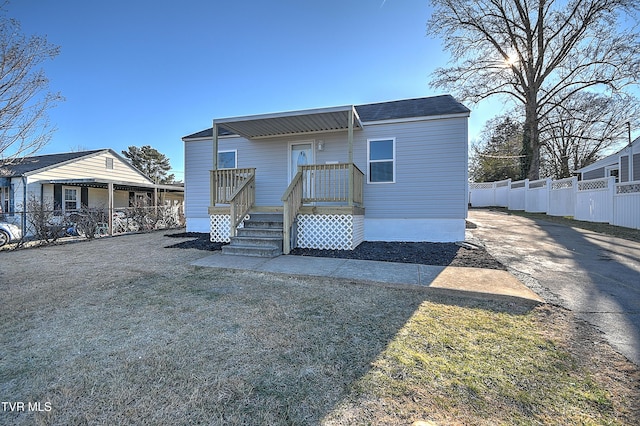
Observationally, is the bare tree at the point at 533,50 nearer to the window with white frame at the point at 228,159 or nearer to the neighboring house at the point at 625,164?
the neighboring house at the point at 625,164

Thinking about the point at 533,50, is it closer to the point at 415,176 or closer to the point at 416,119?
the point at 416,119

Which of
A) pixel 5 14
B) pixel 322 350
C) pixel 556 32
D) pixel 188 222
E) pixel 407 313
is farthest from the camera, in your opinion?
Result: pixel 556 32

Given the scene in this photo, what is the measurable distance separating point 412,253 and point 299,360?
4821 mm

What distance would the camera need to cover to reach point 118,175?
18234 millimetres

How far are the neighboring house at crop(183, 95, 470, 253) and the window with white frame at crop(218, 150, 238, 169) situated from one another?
896mm

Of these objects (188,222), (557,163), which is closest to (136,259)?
(188,222)

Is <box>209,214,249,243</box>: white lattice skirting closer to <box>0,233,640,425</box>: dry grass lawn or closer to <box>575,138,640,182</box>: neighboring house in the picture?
<box>0,233,640,425</box>: dry grass lawn

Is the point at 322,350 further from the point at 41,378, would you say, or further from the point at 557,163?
the point at 557,163

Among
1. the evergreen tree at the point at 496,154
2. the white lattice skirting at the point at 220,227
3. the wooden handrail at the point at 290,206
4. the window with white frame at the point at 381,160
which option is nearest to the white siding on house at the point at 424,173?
the window with white frame at the point at 381,160

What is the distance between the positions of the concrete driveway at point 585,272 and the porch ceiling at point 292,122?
4.89m

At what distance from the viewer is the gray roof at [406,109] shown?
7938 mm

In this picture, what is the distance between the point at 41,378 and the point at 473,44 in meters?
21.7

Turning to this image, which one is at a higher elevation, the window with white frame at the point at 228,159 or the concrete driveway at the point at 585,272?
the window with white frame at the point at 228,159

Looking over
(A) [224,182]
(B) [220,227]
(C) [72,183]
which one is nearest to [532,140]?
(A) [224,182]
